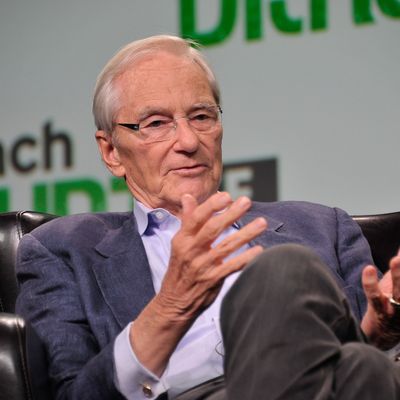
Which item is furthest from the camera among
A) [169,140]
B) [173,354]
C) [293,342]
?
[169,140]

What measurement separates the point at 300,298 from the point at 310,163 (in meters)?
1.45

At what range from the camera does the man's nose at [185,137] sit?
1725mm

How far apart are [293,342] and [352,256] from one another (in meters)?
0.79

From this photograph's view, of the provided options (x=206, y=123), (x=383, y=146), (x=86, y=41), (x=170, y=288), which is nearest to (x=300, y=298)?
(x=170, y=288)

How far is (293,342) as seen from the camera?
98 centimetres

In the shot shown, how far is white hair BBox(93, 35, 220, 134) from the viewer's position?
1811mm

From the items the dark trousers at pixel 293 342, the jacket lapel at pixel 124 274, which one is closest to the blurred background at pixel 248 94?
the jacket lapel at pixel 124 274

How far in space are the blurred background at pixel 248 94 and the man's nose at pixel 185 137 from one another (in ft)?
2.46

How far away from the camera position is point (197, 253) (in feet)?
4.10

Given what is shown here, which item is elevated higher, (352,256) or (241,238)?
(241,238)

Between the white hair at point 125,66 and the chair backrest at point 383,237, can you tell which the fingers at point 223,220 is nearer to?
the white hair at point 125,66

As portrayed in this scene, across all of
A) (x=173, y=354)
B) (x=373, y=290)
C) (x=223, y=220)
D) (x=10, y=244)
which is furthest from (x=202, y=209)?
(x=10, y=244)

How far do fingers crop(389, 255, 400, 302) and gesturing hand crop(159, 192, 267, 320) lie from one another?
0.68ft

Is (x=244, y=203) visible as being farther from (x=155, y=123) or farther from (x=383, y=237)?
(x=383, y=237)
